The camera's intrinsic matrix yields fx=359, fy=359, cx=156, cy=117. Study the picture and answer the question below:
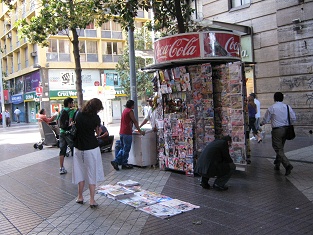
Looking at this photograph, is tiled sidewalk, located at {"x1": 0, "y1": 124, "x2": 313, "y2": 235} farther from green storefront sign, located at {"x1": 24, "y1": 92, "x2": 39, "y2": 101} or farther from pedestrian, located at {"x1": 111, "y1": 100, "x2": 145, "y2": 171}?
green storefront sign, located at {"x1": 24, "y1": 92, "x2": 39, "y2": 101}

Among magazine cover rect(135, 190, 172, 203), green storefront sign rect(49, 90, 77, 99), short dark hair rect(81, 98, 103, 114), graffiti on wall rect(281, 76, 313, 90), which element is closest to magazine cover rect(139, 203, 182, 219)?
magazine cover rect(135, 190, 172, 203)

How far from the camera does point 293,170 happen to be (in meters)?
7.81

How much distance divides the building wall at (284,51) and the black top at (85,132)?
9.31m

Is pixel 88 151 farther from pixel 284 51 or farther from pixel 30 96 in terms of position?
pixel 30 96

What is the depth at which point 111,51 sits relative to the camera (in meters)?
41.7

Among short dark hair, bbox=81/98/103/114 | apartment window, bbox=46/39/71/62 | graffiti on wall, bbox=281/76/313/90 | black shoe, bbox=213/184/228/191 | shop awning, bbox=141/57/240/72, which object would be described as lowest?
black shoe, bbox=213/184/228/191

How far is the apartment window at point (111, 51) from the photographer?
135 feet

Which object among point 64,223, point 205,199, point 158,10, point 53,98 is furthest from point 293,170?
point 53,98

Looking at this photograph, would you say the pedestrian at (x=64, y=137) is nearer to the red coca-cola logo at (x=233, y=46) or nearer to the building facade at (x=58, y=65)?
the red coca-cola logo at (x=233, y=46)

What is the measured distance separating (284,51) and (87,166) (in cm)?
1012

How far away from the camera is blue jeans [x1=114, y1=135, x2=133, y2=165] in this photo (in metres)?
8.61

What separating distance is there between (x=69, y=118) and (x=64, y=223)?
3841mm

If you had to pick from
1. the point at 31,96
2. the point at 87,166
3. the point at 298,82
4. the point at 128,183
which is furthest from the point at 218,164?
the point at 31,96

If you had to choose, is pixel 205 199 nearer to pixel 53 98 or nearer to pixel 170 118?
pixel 170 118
